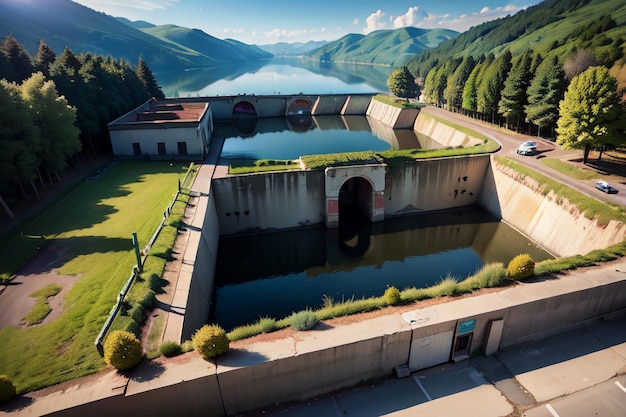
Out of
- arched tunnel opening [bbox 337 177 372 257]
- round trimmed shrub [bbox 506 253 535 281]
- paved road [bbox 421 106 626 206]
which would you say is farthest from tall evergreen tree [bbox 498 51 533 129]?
→ round trimmed shrub [bbox 506 253 535 281]

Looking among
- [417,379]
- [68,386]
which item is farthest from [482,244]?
[68,386]

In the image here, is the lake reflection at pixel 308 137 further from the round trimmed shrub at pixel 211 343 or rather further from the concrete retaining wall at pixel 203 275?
the round trimmed shrub at pixel 211 343

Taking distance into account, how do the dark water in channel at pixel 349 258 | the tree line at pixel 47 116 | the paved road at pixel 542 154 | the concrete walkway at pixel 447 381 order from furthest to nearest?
the paved road at pixel 542 154
the tree line at pixel 47 116
the dark water in channel at pixel 349 258
the concrete walkway at pixel 447 381

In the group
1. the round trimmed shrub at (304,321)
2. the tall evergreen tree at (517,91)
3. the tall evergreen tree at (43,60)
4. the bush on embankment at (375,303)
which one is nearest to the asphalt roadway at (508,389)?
the round trimmed shrub at (304,321)

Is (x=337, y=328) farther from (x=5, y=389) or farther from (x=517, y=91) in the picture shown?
(x=517, y=91)

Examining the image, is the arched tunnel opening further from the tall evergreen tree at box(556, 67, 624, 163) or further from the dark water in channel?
the tall evergreen tree at box(556, 67, 624, 163)

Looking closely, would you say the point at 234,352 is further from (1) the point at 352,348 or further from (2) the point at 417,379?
(2) the point at 417,379
